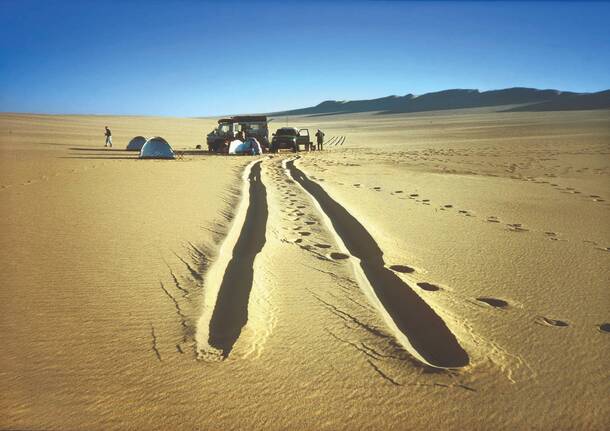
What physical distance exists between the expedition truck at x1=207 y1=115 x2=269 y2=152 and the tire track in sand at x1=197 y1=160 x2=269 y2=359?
1520 centimetres

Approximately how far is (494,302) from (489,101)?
464 ft

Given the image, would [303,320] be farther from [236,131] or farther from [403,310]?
[236,131]

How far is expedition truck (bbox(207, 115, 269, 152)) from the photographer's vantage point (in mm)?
19609

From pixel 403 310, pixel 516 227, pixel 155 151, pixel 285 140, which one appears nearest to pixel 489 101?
pixel 285 140

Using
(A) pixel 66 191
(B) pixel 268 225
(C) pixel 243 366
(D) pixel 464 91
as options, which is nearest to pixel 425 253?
(B) pixel 268 225

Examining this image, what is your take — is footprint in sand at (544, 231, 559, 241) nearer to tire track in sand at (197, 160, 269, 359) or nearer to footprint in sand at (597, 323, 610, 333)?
footprint in sand at (597, 323, 610, 333)

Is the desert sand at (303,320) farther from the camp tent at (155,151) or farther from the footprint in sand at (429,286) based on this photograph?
the camp tent at (155,151)

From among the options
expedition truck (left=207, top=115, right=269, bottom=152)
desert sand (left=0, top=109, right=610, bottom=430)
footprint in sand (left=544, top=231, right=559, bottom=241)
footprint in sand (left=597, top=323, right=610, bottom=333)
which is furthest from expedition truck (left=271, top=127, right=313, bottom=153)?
footprint in sand (left=597, top=323, right=610, bottom=333)

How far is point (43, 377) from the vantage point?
1.88 metres

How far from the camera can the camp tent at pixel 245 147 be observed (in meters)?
18.4

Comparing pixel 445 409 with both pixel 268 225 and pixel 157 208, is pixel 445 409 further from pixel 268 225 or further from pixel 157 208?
pixel 157 208

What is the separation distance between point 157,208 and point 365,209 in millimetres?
3309

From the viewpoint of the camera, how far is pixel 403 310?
262 cm

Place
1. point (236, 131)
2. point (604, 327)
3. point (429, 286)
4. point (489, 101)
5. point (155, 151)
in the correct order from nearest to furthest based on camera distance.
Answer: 1. point (604, 327)
2. point (429, 286)
3. point (155, 151)
4. point (236, 131)
5. point (489, 101)
